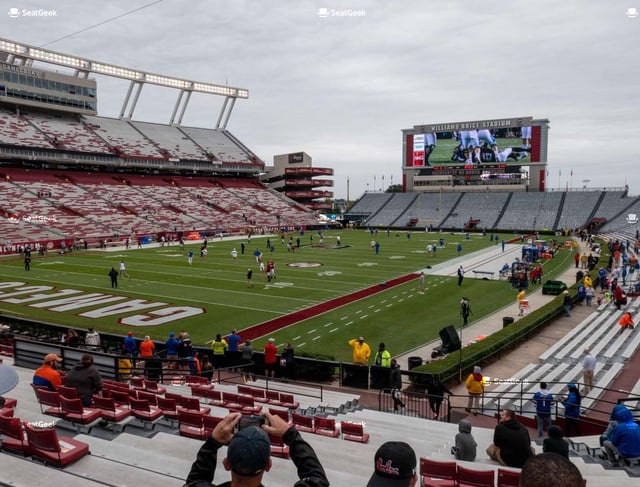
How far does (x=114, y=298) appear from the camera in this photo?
2470 centimetres

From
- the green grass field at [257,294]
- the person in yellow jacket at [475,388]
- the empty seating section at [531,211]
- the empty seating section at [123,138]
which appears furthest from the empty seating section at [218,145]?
the person in yellow jacket at [475,388]

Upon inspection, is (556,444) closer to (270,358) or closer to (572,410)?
(572,410)

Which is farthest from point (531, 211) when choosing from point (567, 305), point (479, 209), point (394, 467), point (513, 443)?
point (394, 467)

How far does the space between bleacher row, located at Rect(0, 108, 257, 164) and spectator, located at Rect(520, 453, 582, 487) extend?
6877 centimetres

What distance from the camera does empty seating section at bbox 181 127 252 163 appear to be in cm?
8494

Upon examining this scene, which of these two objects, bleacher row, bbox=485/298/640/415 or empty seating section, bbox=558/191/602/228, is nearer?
bleacher row, bbox=485/298/640/415

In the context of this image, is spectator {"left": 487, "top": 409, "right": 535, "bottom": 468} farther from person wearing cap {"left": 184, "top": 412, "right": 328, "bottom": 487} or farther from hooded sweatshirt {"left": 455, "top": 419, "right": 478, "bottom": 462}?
person wearing cap {"left": 184, "top": 412, "right": 328, "bottom": 487}

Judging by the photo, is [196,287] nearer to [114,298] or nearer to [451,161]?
[114,298]

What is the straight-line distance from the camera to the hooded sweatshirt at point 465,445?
696 centimetres

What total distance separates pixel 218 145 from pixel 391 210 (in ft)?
104

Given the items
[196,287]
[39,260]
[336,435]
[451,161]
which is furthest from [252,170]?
[336,435]

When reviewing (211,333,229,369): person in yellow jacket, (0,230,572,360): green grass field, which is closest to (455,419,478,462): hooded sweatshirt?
(211,333,229,369): person in yellow jacket

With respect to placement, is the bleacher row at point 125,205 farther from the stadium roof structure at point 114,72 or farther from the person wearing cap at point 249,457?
the person wearing cap at point 249,457

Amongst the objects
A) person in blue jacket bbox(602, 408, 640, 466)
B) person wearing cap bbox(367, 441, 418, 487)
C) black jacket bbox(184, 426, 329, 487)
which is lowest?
person in blue jacket bbox(602, 408, 640, 466)
